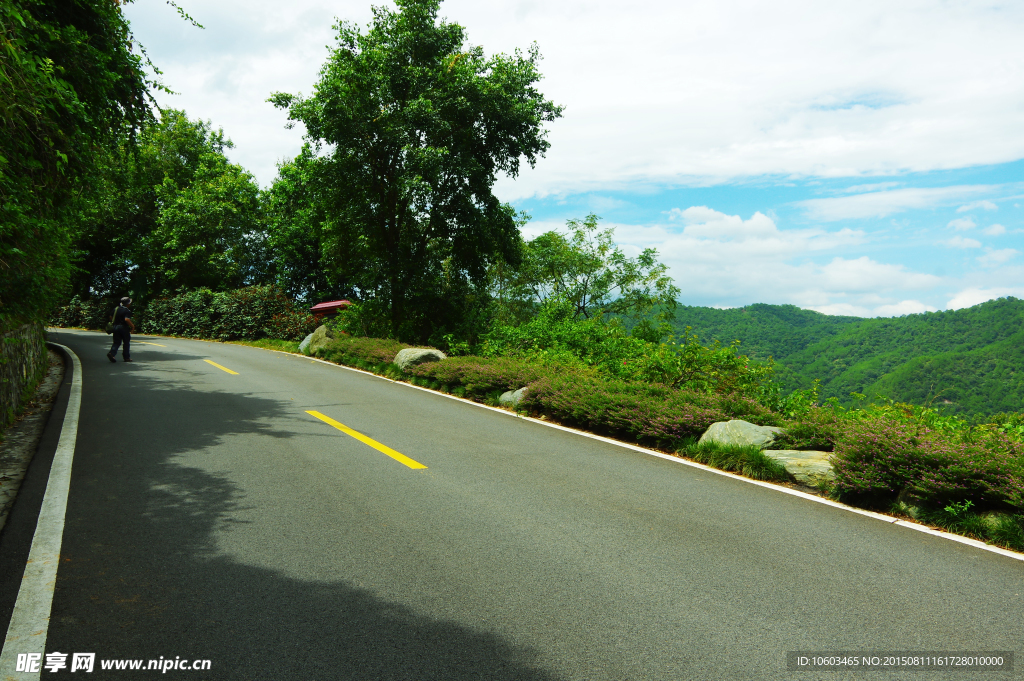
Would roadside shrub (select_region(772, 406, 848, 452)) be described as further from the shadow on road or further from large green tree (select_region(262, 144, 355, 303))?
large green tree (select_region(262, 144, 355, 303))

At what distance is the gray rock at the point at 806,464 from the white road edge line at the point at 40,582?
21.3ft

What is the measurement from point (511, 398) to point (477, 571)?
24.0ft

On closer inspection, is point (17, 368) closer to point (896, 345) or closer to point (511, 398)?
point (511, 398)

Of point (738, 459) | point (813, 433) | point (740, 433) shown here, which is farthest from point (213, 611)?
point (813, 433)

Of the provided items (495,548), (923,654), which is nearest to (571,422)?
(495,548)

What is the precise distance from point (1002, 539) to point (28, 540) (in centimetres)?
745

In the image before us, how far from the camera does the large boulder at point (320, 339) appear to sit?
2161cm

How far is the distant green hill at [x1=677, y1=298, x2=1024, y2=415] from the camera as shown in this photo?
37188 mm

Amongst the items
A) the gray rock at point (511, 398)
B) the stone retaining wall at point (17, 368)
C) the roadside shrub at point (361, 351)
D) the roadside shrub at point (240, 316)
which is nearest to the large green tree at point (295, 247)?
the roadside shrub at point (240, 316)

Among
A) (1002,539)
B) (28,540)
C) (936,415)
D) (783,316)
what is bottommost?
(28,540)

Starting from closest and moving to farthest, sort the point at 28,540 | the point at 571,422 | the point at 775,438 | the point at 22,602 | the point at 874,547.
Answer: the point at 22,602 < the point at 28,540 < the point at 874,547 < the point at 775,438 < the point at 571,422

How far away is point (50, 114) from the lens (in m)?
7.04

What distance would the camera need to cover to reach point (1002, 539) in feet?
15.5

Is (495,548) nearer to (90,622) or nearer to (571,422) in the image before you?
(90,622)
